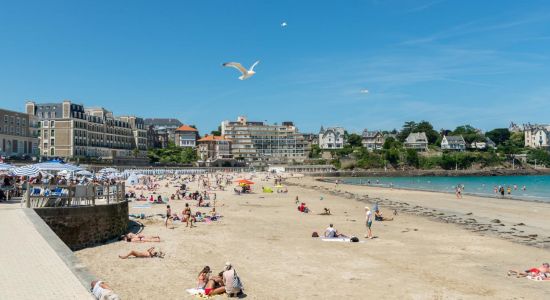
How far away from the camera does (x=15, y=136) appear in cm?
7606

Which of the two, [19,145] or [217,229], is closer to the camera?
[217,229]

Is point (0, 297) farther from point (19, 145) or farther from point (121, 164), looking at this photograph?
point (121, 164)

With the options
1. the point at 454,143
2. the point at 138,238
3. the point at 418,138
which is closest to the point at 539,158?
the point at 454,143

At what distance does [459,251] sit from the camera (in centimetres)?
1850

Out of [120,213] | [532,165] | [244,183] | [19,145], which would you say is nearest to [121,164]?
[19,145]

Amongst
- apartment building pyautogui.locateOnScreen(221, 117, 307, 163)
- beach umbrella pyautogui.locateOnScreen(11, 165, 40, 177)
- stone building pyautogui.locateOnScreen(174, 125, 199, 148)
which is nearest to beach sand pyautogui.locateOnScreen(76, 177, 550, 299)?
beach umbrella pyautogui.locateOnScreen(11, 165, 40, 177)

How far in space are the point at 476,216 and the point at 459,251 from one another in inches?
574

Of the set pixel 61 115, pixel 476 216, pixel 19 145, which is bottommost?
pixel 476 216

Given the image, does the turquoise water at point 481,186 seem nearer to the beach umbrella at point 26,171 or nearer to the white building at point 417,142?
the beach umbrella at point 26,171

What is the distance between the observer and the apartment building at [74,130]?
103250 mm

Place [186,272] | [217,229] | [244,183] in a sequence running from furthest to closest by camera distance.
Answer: [244,183] < [217,229] < [186,272]

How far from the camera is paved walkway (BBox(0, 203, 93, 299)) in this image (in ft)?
26.9

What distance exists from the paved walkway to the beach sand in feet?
6.74

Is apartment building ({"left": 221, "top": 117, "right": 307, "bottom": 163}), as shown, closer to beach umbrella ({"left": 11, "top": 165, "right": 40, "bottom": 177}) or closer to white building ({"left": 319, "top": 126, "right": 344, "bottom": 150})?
white building ({"left": 319, "top": 126, "right": 344, "bottom": 150})
